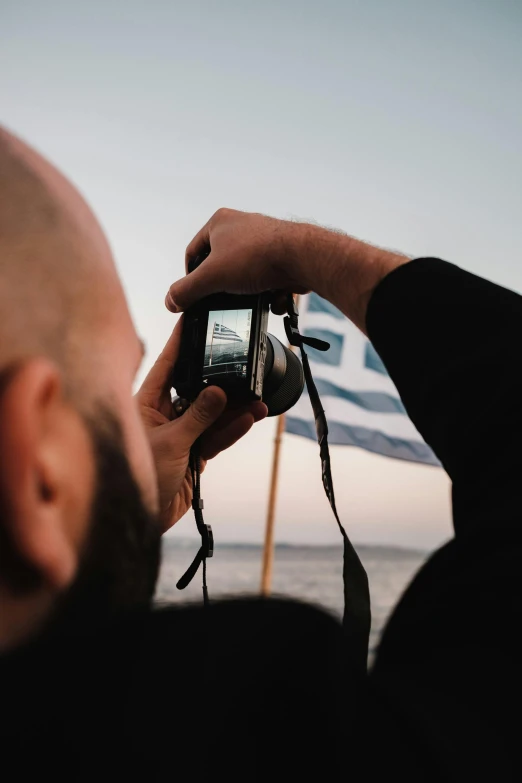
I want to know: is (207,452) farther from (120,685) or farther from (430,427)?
(120,685)

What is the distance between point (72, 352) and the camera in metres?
0.44

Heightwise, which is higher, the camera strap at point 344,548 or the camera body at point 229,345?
the camera body at point 229,345

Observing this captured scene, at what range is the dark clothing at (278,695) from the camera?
291mm

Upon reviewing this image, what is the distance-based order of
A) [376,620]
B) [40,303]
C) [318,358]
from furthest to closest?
[376,620] → [318,358] → [40,303]

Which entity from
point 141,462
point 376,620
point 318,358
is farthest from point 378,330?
point 376,620

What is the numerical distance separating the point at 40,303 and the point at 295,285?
22.4 inches

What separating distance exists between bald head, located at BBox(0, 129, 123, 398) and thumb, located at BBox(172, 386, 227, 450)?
0.43 meters

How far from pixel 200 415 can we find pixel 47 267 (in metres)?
0.53

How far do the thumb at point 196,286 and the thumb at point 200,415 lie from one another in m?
0.15

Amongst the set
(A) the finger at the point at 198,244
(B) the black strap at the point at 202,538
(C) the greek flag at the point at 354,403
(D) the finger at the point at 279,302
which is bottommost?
(C) the greek flag at the point at 354,403

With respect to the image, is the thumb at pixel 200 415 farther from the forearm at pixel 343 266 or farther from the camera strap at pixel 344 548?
the forearm at pixel 343 266

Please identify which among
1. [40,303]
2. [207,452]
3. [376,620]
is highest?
[40,303]

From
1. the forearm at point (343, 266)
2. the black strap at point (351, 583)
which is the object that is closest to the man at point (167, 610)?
the forearm at point (343, 266)

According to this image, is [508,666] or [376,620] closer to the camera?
[508,666]
